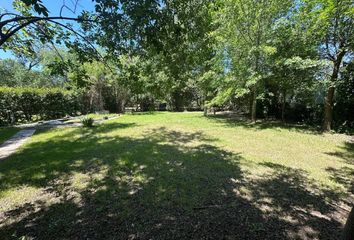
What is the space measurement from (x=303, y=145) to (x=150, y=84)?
602cm

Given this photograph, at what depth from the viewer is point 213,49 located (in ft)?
21.9

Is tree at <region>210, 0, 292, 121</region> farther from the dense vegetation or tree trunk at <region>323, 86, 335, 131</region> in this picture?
tree trunk at <region>323, 86, 335, 131</region>

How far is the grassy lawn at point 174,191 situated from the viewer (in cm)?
277

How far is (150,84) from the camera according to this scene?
13.7 ft

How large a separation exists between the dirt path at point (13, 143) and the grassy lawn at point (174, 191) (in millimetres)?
315

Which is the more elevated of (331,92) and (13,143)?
(331,92)

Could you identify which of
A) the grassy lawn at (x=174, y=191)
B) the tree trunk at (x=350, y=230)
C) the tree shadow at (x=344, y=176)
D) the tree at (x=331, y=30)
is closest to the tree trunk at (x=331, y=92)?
the tree at (x=331, y=30)

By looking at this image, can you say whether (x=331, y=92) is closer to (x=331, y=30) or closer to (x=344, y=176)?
(x=331, y=30)

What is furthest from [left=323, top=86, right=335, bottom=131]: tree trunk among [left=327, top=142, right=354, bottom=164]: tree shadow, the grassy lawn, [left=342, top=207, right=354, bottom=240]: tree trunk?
[left=342, top=207, right=354, bottom=240]: tree trunk

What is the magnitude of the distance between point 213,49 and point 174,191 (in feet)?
15.0

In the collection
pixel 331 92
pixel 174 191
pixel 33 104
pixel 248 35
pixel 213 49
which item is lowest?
pixel 174 191

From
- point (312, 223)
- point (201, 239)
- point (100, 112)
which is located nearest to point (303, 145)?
point (312, 223)

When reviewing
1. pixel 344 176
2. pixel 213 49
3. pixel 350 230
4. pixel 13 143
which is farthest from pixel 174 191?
pixel 13 143

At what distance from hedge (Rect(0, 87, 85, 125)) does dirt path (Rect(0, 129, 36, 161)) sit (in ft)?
10.7
